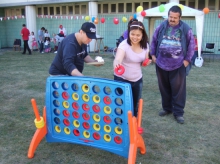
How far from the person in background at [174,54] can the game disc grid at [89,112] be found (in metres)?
1.27

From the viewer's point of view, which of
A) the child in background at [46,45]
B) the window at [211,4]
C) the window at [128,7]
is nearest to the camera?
the window at [211,4]

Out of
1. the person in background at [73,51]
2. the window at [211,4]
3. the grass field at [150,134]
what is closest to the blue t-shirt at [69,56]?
the person in background at [73,51]

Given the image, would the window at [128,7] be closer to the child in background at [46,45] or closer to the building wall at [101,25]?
A: the building wall at [101,25]

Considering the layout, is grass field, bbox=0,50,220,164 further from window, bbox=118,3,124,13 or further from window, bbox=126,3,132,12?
window, bbox=118,3,124,13

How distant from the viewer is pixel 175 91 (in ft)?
12.9

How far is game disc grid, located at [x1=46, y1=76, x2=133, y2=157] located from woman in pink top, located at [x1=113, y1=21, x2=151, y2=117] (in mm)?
387

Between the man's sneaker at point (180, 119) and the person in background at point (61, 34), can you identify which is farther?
the person in background at point (61, 34)

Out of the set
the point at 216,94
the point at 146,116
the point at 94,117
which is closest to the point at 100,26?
the point at 216,94

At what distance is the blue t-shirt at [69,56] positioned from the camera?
9.17ft

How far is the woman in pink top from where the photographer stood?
9.41 feet

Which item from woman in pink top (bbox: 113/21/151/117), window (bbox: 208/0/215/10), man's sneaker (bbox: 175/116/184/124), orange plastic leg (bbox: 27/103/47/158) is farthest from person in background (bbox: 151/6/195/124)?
window (bbox: 208/0/215/10)

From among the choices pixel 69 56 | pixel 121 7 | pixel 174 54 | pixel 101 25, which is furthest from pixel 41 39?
pixel 69 56

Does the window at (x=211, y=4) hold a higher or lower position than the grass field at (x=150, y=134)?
higher

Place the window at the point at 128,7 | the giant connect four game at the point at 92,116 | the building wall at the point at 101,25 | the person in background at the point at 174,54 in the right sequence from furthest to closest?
the window at the point at 128,7 → the building wall at the point at 101,25 → the person in background at the point at 174,54 → the giant connect four game at the point at 92,116
